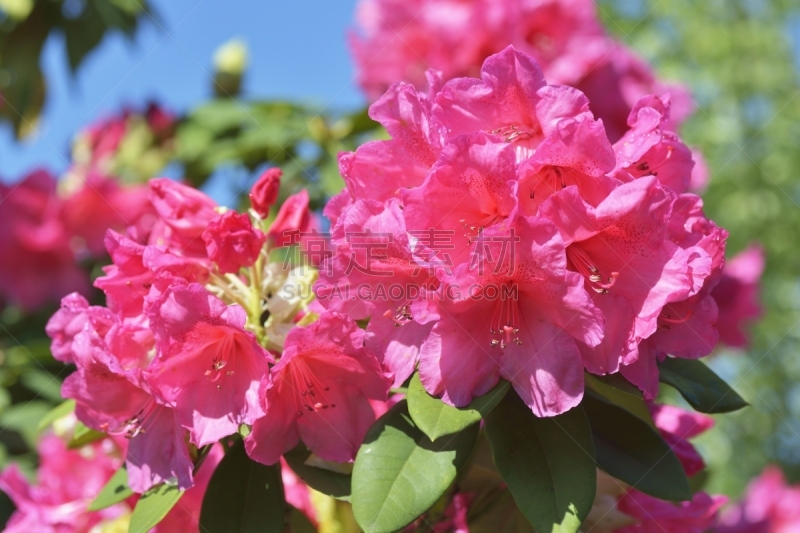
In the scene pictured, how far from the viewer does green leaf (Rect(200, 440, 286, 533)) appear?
3.25ft

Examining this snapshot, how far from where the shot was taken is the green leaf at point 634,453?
945 mm

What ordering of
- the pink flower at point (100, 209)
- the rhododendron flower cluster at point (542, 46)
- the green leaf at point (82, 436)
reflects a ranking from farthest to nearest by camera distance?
the pink flower at point (100, 209) < the rhododendron flower cluster at point (542, 46) < the green leaf at point (82, 436)

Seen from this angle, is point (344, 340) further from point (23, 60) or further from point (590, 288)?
point (23, 60)

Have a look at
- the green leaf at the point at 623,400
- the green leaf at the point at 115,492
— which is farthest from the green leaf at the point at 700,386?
the green leaf at the point at 115,492

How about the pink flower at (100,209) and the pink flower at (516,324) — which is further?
the pink flower at (100,209)

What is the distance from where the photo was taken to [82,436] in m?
1.18

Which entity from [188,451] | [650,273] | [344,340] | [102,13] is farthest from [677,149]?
[102,13]

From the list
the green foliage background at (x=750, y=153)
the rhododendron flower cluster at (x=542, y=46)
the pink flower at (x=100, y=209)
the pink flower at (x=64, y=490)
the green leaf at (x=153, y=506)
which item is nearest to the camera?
the green leaf at (x=153, y=506)

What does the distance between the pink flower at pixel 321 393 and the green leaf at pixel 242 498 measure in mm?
95

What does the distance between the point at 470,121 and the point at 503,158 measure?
0.11 m

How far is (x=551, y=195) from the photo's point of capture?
32.7 inches

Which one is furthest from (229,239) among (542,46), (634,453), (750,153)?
(750,153)

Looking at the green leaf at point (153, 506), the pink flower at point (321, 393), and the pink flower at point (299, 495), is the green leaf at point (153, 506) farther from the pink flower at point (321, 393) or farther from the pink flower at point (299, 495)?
the pink flower at point (299, 495)

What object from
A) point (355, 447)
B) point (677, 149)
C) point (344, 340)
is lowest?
point (355, 447)
